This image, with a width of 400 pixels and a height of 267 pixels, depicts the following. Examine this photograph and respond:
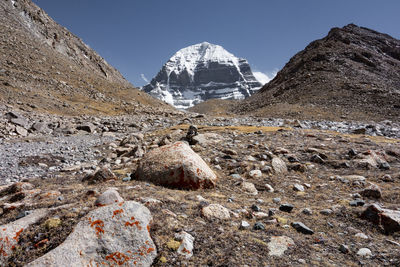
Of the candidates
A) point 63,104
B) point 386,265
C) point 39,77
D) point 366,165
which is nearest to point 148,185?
point 386,265

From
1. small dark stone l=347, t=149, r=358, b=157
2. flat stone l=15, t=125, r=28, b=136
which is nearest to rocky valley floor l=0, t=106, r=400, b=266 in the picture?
small dark stone l=347, t=149, r=358, b=157

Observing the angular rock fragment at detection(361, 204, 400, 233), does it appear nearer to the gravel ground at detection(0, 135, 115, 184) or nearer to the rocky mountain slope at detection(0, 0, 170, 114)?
the gravel ground at detection(0, 135, 115, 184)

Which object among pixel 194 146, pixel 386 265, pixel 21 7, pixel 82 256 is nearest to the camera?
pixel 82 256

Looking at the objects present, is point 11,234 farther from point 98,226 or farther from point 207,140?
point 207,140

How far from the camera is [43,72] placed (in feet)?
138

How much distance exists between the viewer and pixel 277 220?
4613 millimetres

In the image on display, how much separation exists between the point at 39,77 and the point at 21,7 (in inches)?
1521

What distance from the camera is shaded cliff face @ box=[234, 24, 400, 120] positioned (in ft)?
115

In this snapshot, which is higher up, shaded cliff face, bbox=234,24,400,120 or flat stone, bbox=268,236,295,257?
shaded cliff face, bbox=234,24,400,120

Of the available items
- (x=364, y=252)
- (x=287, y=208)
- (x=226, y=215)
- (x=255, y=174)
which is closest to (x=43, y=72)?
(x=255, y=174)

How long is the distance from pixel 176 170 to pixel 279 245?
3375 millimetres

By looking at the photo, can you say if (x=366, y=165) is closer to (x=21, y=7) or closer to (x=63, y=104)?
(x=63, y=104)

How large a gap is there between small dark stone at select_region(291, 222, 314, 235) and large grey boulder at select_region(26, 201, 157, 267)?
2911 mm

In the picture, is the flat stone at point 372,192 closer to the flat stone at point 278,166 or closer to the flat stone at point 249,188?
the flat stone at point 278,166
